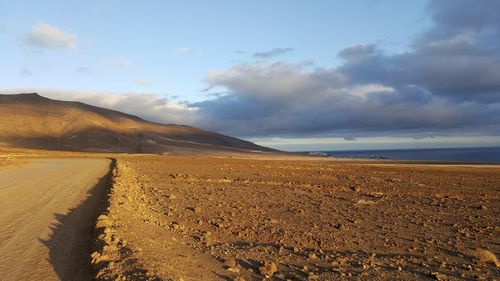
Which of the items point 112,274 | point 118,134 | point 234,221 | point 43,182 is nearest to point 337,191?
point 234,221

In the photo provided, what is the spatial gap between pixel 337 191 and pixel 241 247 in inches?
531

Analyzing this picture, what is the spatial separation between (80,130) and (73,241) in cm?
12824

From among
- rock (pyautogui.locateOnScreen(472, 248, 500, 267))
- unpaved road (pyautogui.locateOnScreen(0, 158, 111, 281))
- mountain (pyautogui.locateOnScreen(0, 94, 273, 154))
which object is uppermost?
mountain (pyautogui.locateOnScreen(0, 94, 273, 154))

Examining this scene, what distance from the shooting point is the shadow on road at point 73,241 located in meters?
8.10

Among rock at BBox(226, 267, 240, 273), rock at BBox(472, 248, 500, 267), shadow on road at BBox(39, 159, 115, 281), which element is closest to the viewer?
rock at BBox(226, 267, 240, 273)

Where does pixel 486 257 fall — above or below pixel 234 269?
above

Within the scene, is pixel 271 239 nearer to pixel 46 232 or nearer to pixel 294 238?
pixel 294 238

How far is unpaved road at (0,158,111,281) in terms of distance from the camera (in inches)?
321

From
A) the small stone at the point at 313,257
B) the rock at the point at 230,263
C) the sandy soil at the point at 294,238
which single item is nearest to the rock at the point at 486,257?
the sandy soil at the point at 294,238

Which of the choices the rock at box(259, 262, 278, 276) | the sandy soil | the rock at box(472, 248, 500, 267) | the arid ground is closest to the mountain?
the sandy soil

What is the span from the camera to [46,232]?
1118cm

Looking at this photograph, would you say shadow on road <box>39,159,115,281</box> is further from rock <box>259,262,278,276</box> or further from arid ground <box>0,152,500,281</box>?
rock <box>259,262,278,276</box>

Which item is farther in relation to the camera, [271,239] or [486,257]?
[271,239]

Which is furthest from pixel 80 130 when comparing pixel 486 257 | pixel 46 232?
pixel 486 257
